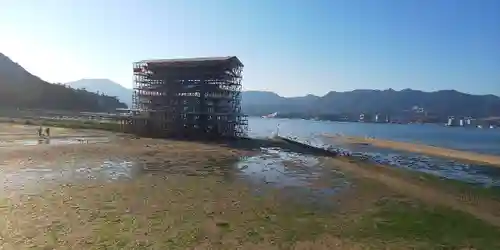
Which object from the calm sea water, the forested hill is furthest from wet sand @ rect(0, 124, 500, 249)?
the forested hill

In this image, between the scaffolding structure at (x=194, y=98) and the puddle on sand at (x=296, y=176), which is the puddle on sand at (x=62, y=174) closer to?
the puddle on sand at (x=296, y=176)

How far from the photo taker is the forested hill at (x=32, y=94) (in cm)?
12350

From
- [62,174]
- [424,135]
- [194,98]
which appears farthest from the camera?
[424,135]

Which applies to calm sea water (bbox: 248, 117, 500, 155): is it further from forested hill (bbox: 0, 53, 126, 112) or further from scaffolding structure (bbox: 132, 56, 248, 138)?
forested hill (bbox: 0, 53, 126, 112)

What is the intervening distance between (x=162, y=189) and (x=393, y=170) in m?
19.8

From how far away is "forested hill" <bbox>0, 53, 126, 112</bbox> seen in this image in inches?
4862

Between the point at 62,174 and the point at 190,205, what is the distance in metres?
10.4

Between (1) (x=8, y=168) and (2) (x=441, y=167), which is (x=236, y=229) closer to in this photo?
(1) (x=8, y=168)

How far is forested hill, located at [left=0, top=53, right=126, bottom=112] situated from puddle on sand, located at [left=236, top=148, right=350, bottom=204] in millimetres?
108948

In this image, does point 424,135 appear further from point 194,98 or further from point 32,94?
point 32,94

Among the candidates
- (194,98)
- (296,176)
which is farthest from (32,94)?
(296,176)

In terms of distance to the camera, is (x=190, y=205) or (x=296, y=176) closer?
(x=190, y=205)

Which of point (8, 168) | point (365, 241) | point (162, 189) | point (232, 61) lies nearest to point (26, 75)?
point (232, 61)

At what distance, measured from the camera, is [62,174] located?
2286 centimetres
